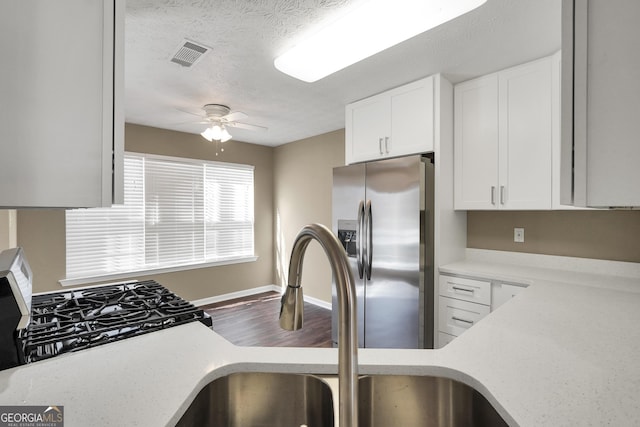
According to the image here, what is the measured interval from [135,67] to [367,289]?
251 centimetres

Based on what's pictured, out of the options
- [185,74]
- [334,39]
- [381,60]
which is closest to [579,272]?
[381,60]

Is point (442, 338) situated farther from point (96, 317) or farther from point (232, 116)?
point (232, 116)

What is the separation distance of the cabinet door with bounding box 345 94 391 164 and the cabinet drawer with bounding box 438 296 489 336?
138cm

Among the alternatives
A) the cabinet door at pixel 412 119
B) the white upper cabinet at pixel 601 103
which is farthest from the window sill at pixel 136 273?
the white upper cabinet at pixel 601 103

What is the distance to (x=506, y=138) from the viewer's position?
231 cm

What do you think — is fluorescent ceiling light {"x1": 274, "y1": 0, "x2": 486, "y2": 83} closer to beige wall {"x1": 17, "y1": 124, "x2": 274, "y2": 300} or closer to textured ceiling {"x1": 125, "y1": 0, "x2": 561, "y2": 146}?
textured ceiling {"x1": 125, "y1": 0, "x2": 561, "y2": 146}

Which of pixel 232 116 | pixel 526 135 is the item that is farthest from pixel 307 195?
pixel 526 135

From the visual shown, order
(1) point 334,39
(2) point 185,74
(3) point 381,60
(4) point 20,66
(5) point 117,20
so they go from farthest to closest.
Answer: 1. (2) point 185,74
2. (3) point 381,60
3. (1) point 334,39
4. (5) point 117,20
5. (4) point 20,66

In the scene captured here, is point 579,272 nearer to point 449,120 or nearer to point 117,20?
point 449,120

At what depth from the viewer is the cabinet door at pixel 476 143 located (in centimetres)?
238

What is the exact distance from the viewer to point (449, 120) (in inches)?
100

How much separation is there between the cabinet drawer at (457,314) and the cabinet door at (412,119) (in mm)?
1223

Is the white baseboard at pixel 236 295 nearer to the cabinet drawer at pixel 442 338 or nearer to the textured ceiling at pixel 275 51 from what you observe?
the textured ceiling at pixel 275 51

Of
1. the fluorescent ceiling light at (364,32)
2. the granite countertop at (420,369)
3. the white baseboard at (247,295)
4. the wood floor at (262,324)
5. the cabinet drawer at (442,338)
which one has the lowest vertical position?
the wood floor at (262,324)
